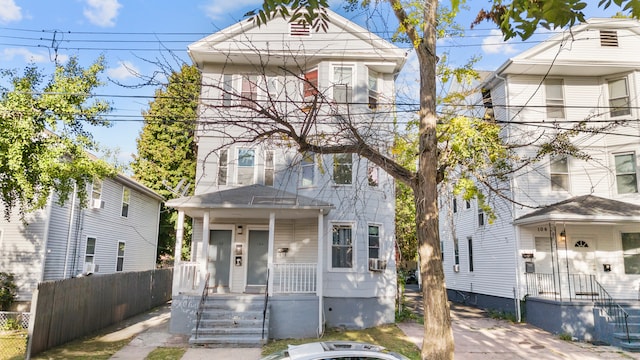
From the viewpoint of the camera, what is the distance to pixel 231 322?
460 inches

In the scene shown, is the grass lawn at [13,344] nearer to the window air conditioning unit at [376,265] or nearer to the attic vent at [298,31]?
the window air conditioning unit at [376,265]

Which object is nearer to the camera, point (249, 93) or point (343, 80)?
point (249, 93)

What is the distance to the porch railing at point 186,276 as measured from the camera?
493 inches

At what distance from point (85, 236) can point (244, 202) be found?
7.37 meters

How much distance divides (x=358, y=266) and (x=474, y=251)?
7.81 meters

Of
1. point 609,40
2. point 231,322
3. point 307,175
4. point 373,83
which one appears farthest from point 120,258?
point 609,40

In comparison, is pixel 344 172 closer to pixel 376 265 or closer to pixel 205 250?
pixel 376 265

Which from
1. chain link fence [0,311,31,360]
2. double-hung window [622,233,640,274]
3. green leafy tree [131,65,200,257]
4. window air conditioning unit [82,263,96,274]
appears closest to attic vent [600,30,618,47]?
double-hung window [622,233,640,274]

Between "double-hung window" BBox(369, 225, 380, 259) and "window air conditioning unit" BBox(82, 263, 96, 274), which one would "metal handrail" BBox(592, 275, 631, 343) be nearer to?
"double-hung window" BBox(369, 225, 380, 259)

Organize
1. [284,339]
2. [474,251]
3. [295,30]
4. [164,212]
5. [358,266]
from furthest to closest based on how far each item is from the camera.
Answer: [164,212]
[474,251]
[295,30]
[358,266]
[284,339]

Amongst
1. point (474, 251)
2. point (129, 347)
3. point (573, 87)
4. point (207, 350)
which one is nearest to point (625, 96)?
point (573, 87)

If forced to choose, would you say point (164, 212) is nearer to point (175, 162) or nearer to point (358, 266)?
point (175, 162)

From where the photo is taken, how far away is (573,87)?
1656 cm

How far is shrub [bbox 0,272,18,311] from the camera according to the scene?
1305cm
